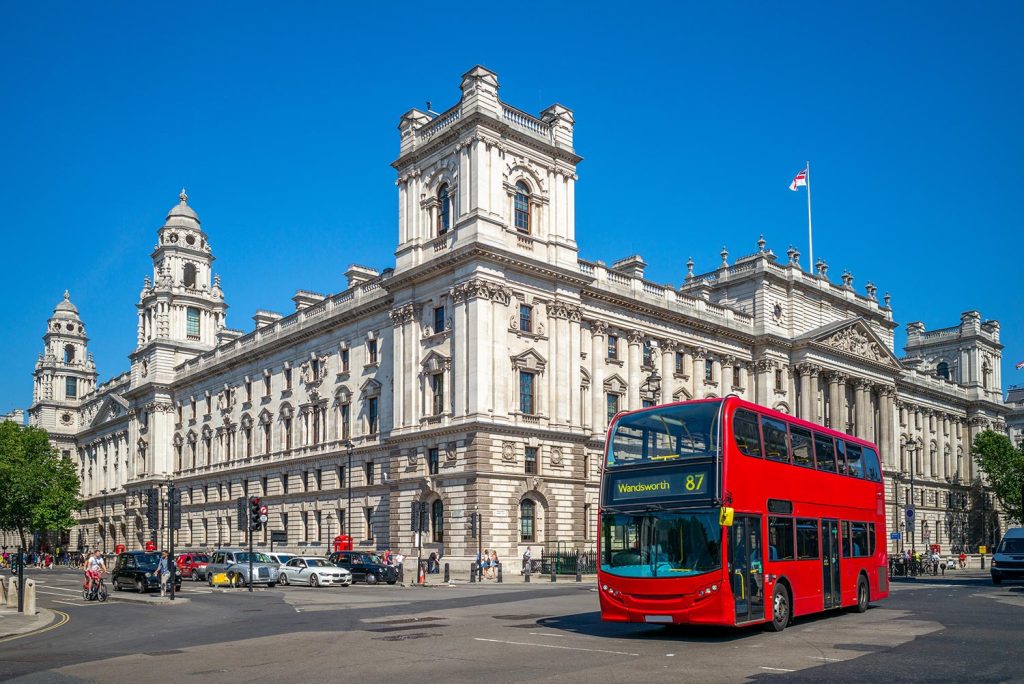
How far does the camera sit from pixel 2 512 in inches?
3250

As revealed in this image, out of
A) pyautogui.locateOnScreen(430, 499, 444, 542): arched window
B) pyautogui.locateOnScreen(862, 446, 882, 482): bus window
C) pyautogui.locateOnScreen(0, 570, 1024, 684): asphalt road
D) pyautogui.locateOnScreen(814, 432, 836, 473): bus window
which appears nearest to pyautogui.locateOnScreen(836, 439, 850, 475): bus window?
pyautogui.locateOnScreen(814, 432, 836, 473): bus window

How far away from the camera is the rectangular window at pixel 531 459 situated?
5047 cm

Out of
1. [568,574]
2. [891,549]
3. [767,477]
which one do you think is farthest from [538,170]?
[891,549]

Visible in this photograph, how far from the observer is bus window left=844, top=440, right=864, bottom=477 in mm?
23875

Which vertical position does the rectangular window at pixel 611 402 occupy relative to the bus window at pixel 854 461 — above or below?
above

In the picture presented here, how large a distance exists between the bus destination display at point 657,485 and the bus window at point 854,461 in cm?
716

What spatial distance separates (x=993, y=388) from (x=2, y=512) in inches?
3897

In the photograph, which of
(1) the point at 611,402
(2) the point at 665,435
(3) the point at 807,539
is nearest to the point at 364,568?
(1) the point at 611,402

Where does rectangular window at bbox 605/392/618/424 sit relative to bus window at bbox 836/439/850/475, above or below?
above

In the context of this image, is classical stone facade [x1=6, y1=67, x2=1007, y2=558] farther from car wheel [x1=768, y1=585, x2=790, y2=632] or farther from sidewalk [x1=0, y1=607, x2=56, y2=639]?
sidewalk [x1=0, y1=607, x2=56, y2=639]

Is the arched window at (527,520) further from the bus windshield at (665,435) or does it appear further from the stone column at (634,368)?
the bus windshield at (665,435)

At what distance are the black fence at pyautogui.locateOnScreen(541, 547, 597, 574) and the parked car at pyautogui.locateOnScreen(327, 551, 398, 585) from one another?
786cm

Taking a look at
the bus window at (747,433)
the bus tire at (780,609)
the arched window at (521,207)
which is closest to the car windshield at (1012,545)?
the bus tire at (780,609)

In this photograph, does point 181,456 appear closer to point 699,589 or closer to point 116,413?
point 116,413
